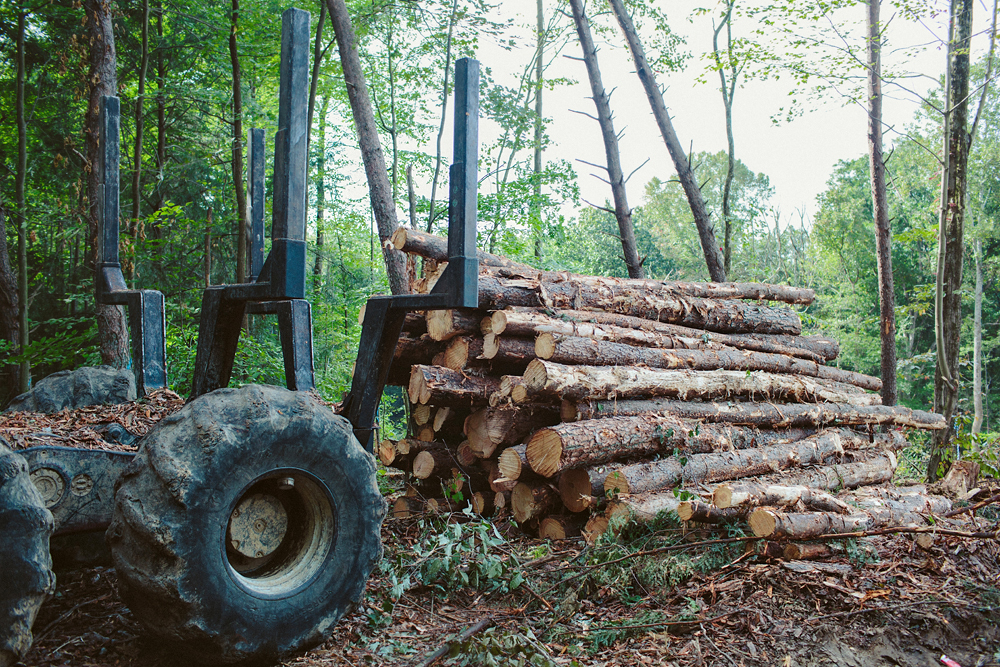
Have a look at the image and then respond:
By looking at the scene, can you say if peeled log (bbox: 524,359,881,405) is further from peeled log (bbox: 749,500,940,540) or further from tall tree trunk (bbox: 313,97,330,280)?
tall tree trunk (bbox: 313,97,330,280)

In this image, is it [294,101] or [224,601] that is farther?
[294,101]

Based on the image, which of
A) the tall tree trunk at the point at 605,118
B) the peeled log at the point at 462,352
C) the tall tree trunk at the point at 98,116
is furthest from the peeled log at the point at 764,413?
the tall tree trunk at the point at 98,116

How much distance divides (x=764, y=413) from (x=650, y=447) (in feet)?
6.46

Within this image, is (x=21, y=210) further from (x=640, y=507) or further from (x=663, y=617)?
(x=663, y=617)

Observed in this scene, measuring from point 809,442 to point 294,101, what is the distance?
6.22 meters

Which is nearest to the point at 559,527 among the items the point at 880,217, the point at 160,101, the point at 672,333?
the point at 672,333

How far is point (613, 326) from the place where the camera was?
21.5 ft

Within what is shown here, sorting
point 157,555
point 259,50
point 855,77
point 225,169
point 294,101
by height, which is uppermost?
point 259,50

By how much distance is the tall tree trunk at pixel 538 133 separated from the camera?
52.9 ft

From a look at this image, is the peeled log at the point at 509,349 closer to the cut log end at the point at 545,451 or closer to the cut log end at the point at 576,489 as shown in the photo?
the cut log end at the point at 545,451

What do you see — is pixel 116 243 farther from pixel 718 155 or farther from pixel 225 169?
pixel 718 155

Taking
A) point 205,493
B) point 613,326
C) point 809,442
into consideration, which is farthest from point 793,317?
point 205,493

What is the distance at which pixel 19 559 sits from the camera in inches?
93.8

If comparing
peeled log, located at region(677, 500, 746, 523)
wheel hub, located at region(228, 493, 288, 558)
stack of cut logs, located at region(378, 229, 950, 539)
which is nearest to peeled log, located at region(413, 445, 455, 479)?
stack of cut logs, located at region(378, 229, 950, 539)
